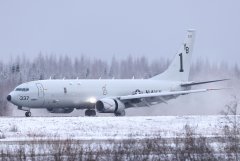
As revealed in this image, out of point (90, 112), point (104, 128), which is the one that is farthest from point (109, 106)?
point (104, 128)

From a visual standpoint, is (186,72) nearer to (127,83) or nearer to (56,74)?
(127,83)

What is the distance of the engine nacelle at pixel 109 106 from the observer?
55938 mm

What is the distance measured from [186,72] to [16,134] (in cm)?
3622

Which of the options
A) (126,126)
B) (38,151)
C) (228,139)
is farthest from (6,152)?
(126,126)

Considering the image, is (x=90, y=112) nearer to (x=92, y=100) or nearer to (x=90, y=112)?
(x=90, y=112)

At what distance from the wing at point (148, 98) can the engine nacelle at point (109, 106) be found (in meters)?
1.04

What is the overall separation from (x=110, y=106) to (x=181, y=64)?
11374 millimetres

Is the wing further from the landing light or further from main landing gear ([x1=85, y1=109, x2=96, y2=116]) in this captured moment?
main landing gear ([x1=85, y1=109, x2=96, y2=116])

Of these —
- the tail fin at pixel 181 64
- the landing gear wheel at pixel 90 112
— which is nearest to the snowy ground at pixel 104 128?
the landing gear wheel at pixel 90 112

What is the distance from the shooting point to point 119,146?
2183 centimetres

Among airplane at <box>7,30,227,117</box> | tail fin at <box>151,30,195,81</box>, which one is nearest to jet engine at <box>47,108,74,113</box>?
airplane at <box>7,30,227,117</box>

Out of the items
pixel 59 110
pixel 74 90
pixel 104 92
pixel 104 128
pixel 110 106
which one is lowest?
pixel 59 110

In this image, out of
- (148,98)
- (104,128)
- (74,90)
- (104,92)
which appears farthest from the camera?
(148,98)

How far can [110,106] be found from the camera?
5609 cm
